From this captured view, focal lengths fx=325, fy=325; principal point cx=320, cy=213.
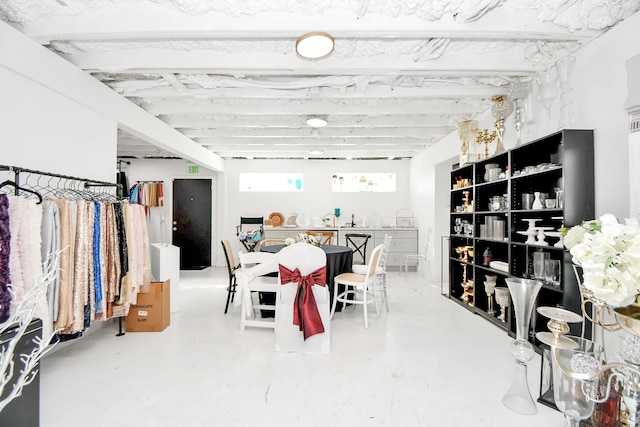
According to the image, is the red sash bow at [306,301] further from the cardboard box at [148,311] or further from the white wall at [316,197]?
the white wall at [316,197]

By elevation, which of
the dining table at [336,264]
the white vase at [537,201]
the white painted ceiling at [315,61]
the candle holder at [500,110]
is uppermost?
the white painted ceiling at [315,61]

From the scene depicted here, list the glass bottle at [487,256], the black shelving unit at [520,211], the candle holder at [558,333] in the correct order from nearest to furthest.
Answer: the candle holder at [558,333] → the black shelving unit at [520,211] → the glass bottle at [487,256]

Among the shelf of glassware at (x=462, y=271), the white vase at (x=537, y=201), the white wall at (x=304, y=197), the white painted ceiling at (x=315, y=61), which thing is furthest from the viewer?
the white wall at (x=304, y=197)

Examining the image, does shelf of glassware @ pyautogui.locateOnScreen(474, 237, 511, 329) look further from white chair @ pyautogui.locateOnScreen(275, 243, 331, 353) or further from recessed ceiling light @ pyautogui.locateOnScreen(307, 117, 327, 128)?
recessed ceiling light @ pyautogui.locateOnScreen(307, 117, 327, 128)

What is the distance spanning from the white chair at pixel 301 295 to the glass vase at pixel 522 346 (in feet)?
4.58

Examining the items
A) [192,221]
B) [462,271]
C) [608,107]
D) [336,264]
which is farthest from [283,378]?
[192,221]

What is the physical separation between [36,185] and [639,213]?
4337 mm

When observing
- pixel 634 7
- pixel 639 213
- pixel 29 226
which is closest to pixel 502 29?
pixel 634 7

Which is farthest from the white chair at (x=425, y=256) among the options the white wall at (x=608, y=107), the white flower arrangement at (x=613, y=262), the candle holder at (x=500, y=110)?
the white flower arrangement at (x=613, y=262)

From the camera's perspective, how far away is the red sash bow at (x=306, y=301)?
2781 mm

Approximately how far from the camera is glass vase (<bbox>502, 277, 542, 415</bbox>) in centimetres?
198

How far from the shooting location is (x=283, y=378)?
7.79 ft

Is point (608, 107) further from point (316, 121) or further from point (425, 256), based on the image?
point (425, 256)

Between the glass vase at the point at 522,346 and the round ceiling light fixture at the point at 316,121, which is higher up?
the round ceiling light fixture at the point at 316,121
